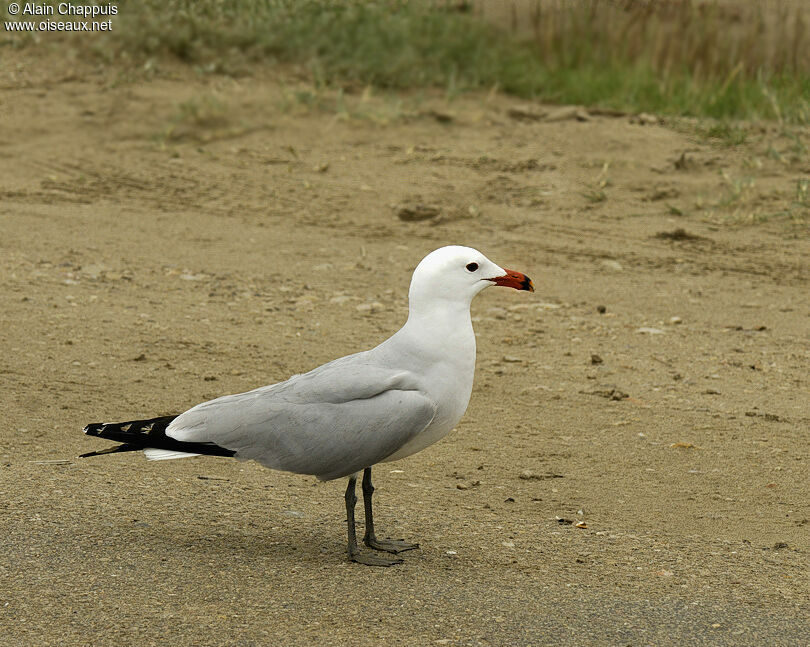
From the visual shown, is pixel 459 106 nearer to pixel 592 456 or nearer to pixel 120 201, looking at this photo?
pixel 120 201

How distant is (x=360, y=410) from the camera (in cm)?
378

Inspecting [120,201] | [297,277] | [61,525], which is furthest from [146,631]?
[120,201]

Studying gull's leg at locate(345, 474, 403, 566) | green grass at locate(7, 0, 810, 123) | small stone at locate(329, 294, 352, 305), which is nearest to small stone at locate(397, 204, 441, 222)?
small stone at locate(329, 294, 352, 305)

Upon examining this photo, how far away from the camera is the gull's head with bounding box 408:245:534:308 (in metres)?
3.92

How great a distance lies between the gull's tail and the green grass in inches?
296

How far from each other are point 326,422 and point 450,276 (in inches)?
25.6

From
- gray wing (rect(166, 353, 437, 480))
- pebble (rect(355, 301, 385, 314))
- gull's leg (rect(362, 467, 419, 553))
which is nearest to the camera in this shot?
gray wing (rect(166, 353, 437, 480))

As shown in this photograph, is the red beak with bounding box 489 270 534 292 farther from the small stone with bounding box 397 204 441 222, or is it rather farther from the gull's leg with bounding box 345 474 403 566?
the small stone with bounding box 397 204 441 222

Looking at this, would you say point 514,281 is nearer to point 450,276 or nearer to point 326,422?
point 450,276

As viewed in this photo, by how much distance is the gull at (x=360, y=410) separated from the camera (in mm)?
3766

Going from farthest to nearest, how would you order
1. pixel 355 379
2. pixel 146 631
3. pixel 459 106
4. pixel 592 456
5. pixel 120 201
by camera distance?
pixel 459 106 → pixel 120 201 → pixel 592 456 → pixel 355 379 → pixel 146 631

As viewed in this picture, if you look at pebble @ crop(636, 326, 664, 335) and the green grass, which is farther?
the green grass

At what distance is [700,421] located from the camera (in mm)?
5469

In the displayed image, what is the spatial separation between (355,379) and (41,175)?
20.1ft
